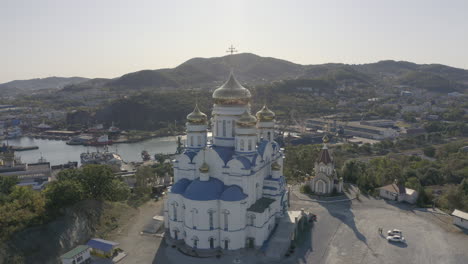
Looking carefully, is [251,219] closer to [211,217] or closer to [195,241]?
[211,217]

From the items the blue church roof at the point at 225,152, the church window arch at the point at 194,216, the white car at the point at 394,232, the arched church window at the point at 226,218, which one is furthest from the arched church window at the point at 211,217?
the white car at the point at 394,232

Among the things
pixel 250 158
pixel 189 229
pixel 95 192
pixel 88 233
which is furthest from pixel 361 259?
pixel 95 192

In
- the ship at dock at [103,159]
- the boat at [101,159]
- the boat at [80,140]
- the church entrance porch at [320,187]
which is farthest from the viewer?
the boat at [80,140]

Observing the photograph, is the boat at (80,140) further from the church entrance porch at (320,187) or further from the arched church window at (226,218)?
the arched church window at (226,218)

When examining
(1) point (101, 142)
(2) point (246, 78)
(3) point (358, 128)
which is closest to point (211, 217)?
(1) point (101, 142)

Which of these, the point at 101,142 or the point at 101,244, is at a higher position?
the point at 101,244

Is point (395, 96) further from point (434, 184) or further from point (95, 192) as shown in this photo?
point (95, 192)
